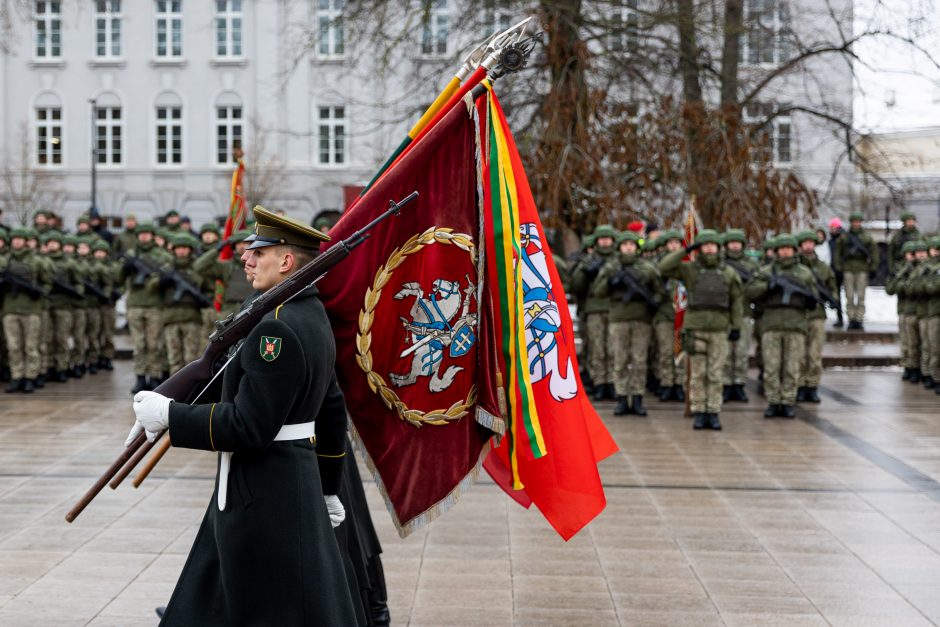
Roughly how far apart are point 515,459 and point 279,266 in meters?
1.39

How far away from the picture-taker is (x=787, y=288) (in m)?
13.0

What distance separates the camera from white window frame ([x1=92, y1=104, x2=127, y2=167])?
4044cm

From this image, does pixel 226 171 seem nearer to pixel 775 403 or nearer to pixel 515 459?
pixel 775 403

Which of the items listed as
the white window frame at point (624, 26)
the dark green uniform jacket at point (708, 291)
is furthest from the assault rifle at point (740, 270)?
the white window frame at point (624, 26)

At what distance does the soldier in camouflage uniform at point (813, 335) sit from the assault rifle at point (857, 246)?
26.0ft

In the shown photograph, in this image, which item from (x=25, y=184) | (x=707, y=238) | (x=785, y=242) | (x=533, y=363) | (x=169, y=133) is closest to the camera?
(x=533, y=363)

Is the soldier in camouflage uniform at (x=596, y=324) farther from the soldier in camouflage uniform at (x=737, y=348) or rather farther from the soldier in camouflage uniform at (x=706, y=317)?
the soldier in camouflage uniform at (x=706, y=317)

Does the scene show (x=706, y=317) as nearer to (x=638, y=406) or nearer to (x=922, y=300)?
(x=638, y=406)

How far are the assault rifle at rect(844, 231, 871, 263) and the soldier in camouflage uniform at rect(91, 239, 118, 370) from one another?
13.3m

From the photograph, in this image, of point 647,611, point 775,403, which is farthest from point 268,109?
point 647,611

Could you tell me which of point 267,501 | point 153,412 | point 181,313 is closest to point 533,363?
point 267,501

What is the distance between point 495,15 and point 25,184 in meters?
23.7

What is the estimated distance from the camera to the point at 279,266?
14.0 ft

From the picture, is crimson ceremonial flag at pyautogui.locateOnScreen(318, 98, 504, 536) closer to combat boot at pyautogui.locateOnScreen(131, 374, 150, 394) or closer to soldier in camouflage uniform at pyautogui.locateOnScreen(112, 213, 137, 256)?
combat boot at pyautogui.locateOnScreen(131, 374, 150, 394)
